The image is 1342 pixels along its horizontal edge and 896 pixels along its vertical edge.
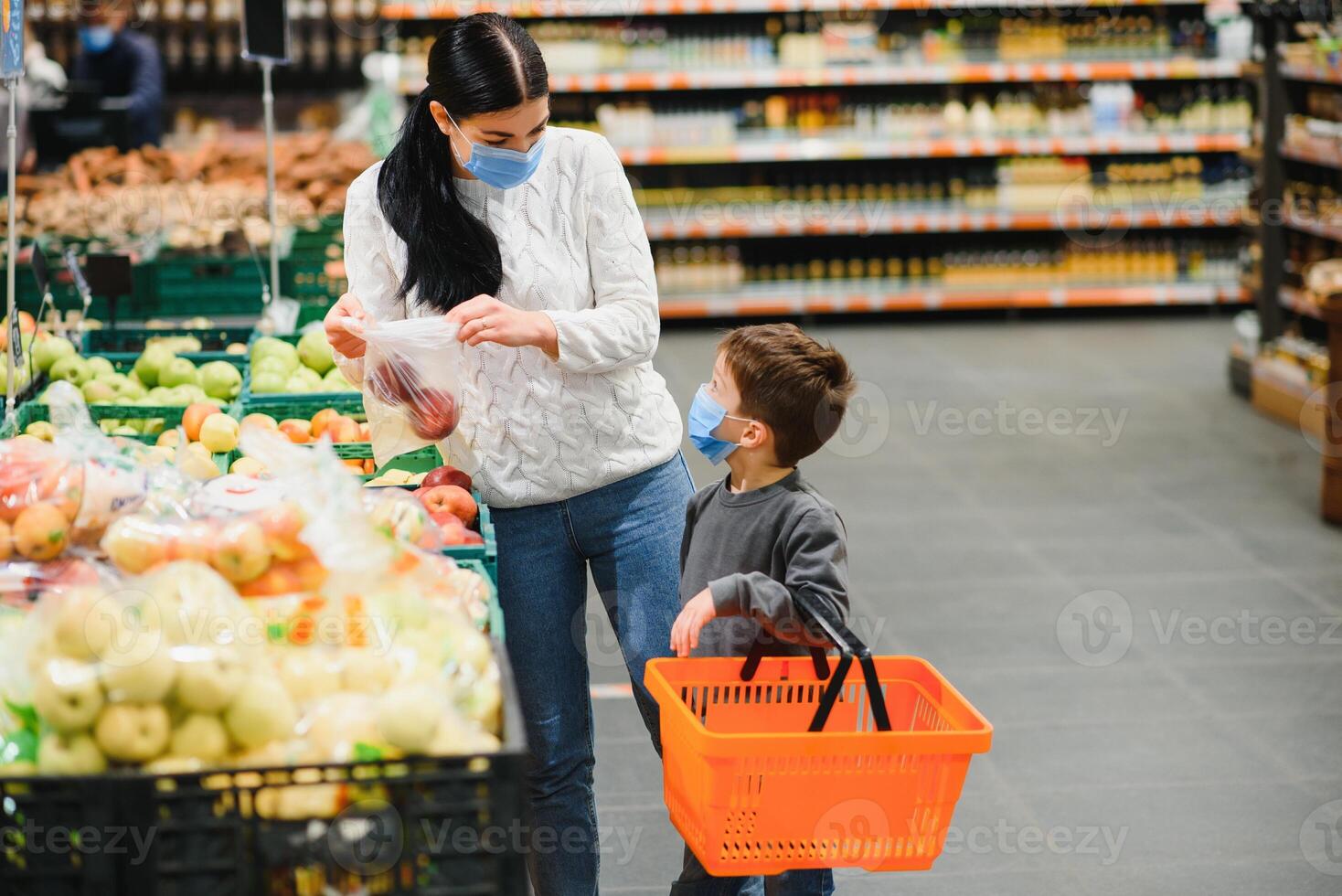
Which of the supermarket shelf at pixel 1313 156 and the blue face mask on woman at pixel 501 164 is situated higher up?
the blue face mask on woman at pixel 501 164

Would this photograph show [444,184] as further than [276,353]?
No

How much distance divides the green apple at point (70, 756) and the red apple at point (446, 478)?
934mm

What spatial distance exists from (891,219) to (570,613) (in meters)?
7.54

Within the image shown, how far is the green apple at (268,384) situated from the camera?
308cm

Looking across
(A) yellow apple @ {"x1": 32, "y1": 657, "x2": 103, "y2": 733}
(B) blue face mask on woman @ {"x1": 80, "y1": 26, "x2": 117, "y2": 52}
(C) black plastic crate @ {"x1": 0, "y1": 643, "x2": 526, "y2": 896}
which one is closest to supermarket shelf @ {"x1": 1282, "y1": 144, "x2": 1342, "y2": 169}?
(B) blue face mask on woman @ {"x1": 80, "y1": 26, "x2": 117, "y2": 52}

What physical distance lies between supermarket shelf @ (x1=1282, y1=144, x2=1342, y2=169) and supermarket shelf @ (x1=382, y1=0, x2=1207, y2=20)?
2533 millimetres

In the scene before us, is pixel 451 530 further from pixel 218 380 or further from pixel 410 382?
pixel 218 380

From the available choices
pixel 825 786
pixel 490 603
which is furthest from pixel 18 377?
pixel 825 786

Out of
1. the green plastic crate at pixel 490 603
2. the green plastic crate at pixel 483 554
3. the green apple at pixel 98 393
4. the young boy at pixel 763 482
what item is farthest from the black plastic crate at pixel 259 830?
the green apple at pixel 98 393

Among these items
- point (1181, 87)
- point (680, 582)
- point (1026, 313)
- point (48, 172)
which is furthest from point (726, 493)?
point (1181, 87)

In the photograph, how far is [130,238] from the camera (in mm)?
4562

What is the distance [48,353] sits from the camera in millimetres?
3264

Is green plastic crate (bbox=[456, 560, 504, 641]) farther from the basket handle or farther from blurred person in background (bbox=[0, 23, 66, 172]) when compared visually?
blurred person in background (bbox=[0, 23, 66, 172])

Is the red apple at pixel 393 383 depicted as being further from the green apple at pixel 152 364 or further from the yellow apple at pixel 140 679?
the green apple at pixel 152 364
